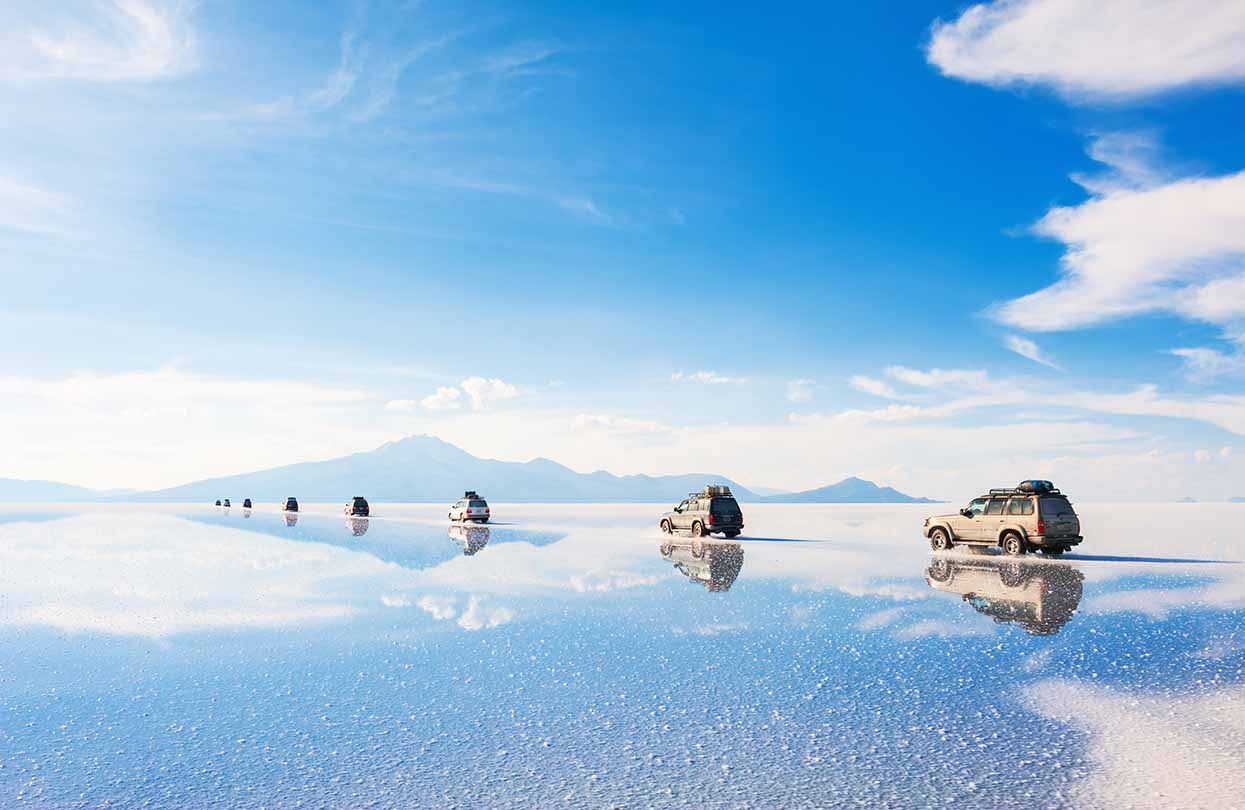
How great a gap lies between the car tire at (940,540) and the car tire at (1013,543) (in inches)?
78.9

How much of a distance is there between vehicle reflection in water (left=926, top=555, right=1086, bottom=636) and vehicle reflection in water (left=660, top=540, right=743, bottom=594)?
5244 millimetres

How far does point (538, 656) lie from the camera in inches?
462

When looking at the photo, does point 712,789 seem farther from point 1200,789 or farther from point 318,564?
point 318,564

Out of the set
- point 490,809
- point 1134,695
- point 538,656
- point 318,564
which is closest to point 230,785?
point 490,809

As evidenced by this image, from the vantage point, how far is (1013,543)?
87.9ft

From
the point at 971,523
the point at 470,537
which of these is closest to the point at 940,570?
the point at 971,523

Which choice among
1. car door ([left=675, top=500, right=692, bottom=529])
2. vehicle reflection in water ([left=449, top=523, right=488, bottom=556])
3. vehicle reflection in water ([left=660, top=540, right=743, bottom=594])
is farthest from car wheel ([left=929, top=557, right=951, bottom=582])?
vehicle reflection in water ([left=449, top=523, right=488, bottom=556])

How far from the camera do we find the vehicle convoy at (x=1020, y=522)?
85.4ft

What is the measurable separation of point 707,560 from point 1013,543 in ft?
34.3

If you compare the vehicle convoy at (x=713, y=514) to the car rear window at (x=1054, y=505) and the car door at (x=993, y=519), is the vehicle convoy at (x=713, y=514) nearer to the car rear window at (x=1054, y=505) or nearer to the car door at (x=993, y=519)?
the car door at (x=993, y=519)

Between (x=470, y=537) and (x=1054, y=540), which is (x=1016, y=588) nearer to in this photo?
(x=1054, y=540)

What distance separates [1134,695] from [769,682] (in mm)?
4305

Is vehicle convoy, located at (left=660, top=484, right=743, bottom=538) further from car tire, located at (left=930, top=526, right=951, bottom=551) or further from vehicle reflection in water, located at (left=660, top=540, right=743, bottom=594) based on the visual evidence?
car tire, located at (left=930, top=526, right=951, bottom=551)

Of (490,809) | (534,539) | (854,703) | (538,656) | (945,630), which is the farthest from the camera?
(534,539)
